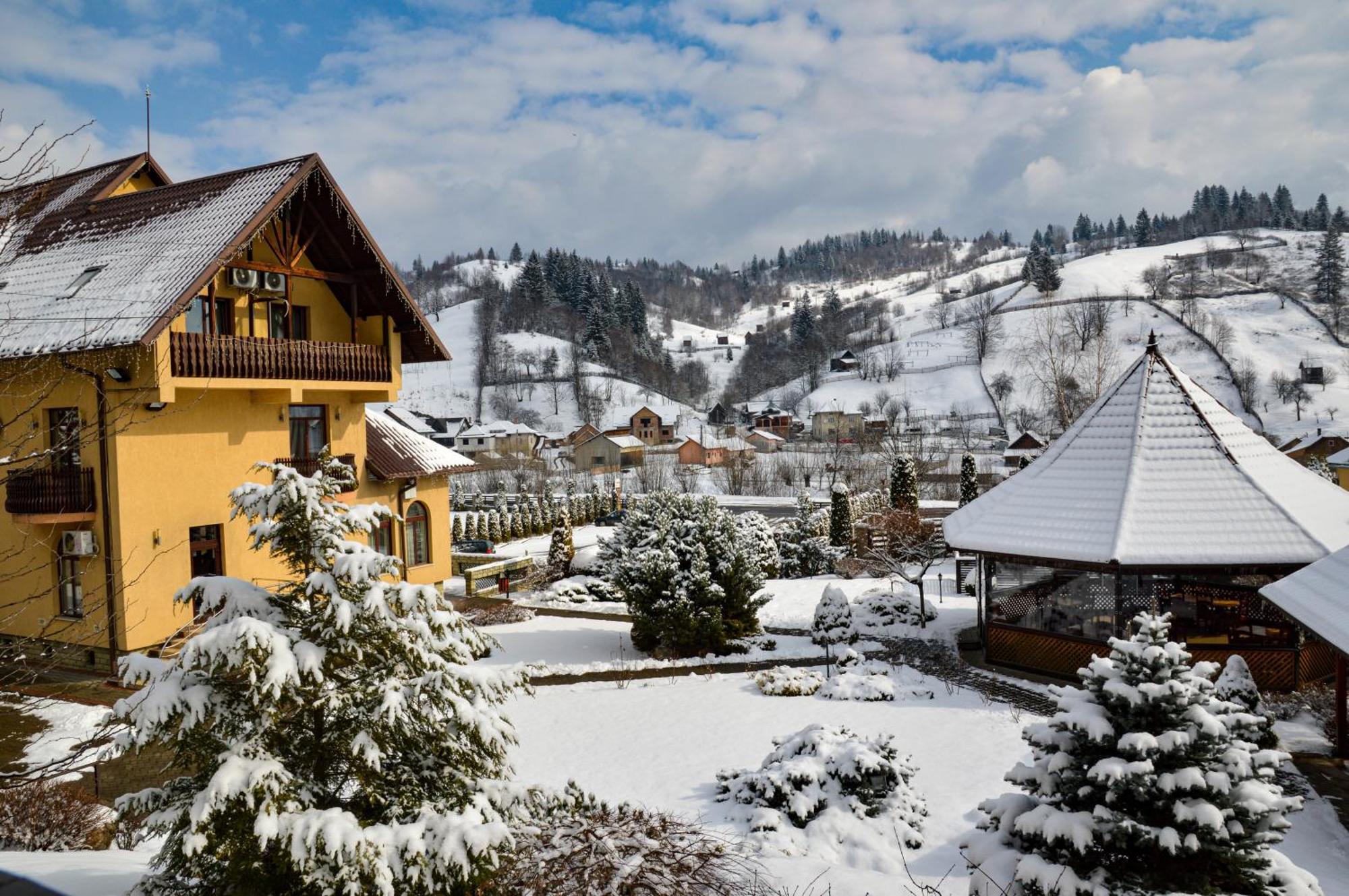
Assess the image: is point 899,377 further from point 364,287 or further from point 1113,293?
point 364,287

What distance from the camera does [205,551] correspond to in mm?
15344

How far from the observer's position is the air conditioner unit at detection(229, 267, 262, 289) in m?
15.3

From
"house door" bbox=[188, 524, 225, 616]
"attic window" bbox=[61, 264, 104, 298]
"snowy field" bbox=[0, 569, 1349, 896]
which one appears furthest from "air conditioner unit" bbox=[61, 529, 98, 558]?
"attic window" bbox=[61, 264, 104, 298]

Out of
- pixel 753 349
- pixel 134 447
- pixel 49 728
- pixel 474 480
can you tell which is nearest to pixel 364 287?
pixel 134 447

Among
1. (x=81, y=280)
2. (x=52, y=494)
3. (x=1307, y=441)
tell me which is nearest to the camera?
(x=52, y=494)

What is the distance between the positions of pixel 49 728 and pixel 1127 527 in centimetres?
1749

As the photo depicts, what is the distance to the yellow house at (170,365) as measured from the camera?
13.6 meters

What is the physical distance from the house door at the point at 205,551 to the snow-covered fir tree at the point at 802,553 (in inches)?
749

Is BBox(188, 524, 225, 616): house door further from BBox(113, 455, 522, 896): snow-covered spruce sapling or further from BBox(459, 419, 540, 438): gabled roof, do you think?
BBox(459, 419, 540, 438): gabled roof

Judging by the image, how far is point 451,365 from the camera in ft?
350

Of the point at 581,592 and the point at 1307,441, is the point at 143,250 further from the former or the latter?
the point at 1307,441

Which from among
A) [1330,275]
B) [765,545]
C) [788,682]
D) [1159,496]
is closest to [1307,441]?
[765,545]

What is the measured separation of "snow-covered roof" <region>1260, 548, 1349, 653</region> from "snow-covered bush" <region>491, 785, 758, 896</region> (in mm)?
7755

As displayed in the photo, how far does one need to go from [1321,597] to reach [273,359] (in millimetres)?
17272
